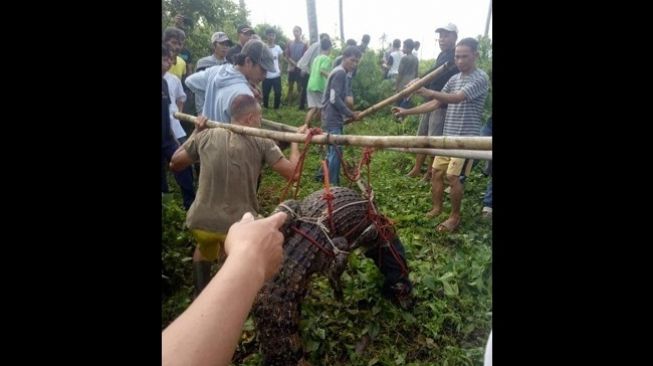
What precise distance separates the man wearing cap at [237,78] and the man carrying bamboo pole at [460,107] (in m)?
1.10

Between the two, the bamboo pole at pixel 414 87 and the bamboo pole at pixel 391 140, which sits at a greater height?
the bamboo pole at pixel 414 87

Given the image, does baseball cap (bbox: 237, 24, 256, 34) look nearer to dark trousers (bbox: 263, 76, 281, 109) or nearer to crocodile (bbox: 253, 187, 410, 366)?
crocodile (bbox: 253, 187, 410, 366)

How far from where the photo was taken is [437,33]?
391cm

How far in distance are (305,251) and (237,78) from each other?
4.67 ft

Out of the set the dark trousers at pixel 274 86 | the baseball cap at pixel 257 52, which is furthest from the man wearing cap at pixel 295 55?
the baseball cap at pixel 257 52

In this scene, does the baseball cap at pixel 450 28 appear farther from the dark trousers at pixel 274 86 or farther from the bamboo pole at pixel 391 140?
the dark trousers at pixel 274 86

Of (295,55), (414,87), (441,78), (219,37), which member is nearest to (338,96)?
(441,78)

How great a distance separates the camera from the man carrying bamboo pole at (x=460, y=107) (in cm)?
321

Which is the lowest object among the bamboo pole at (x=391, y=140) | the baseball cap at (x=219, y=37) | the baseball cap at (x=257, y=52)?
the bamboo pole at (x=391, y=140)

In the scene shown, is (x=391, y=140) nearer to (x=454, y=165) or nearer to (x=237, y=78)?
(x=237, y=78)

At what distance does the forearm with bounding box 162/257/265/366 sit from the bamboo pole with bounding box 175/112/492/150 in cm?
79

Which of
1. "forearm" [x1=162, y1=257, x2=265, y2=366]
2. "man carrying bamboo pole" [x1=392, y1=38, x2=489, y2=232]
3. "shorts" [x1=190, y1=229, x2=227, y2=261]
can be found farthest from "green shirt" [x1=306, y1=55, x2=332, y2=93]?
"forearm" [x1=162, y1=257, x2=265, y2=366]

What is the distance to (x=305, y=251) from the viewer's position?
6.50 ft

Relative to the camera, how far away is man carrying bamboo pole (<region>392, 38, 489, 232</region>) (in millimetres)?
3213
